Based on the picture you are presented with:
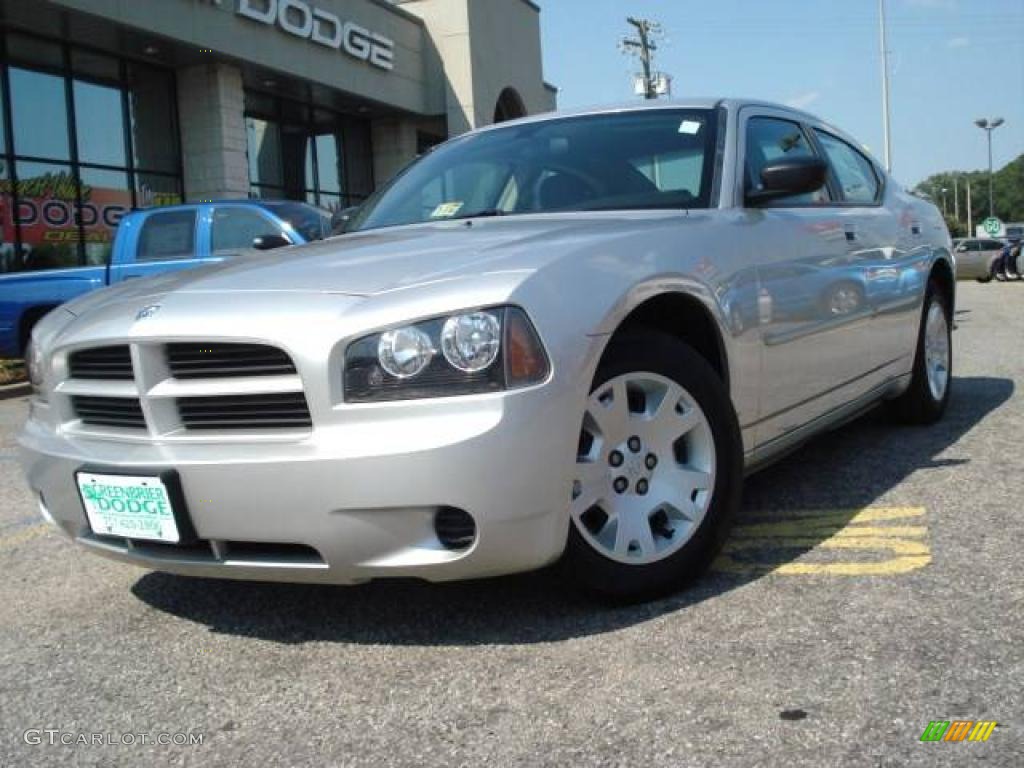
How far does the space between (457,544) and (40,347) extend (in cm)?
154

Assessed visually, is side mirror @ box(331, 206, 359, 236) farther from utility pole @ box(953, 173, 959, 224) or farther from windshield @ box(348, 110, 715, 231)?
utility pole @ box(953, 173, 959, 224)

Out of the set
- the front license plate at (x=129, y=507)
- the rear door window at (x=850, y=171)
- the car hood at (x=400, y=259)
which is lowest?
the front license plate at (x=129, y=507)

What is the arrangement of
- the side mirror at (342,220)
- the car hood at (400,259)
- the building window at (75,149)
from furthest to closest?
the building window at (75,149) < the side mirror at (342,220) < the car hood at (400,259)

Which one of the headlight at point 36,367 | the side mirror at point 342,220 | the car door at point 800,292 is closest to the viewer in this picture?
the headlight at point 36,367

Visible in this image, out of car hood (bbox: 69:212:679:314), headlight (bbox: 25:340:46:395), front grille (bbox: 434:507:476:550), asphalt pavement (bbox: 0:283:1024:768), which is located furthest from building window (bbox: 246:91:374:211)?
front grille (bbox: 434:507:476:550)

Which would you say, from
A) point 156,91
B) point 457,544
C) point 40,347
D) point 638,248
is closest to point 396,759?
point 457,544

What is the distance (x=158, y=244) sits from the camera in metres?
9.62

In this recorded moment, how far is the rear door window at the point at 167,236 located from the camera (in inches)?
373

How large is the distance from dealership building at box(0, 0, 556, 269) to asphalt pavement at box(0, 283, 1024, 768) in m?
12.9

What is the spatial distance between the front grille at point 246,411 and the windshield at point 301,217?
681 cm

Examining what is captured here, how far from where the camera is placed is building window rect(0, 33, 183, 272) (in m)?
14.6

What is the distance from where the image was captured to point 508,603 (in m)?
2.87

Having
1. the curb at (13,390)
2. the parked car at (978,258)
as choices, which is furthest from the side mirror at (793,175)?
the parked car at (978,258)

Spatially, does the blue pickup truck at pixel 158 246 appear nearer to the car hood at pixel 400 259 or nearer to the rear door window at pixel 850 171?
the rear door window at pixel 850 171
